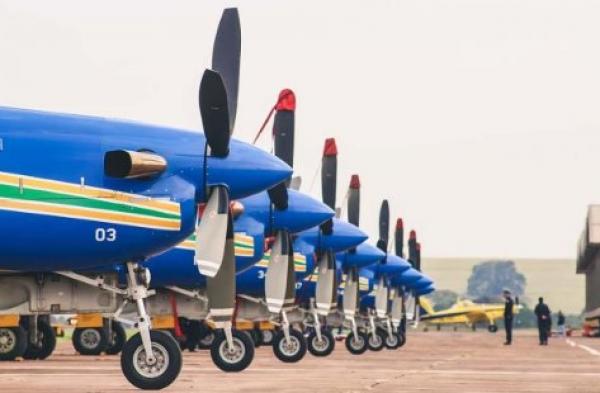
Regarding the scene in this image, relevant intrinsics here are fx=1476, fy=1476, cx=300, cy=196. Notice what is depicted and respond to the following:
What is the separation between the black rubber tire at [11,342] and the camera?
2612 cm

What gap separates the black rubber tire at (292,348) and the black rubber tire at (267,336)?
44.3ft

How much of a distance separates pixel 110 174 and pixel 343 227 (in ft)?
53.3

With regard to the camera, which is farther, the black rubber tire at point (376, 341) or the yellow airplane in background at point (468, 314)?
the yellow airplane in background at point (468, 314)

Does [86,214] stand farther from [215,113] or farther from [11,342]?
[11,342]

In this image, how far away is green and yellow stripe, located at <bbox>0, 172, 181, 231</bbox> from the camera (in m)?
16.2

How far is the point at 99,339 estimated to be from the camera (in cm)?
3061

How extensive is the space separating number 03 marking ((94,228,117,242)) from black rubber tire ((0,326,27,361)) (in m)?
9.98

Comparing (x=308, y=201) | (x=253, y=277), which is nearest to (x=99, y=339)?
(x=253, y=277)

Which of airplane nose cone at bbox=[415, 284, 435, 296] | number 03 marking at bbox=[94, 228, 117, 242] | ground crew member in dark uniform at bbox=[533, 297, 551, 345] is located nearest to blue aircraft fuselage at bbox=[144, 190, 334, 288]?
number 03 marking at bbox=[94, 228, 117, 242]

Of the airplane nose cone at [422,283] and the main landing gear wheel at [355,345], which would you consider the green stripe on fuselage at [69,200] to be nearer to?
the main landing gear wheel at [355,345]

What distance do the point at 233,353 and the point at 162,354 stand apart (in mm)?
5933

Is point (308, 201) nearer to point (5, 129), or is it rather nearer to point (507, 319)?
point (5, 129)

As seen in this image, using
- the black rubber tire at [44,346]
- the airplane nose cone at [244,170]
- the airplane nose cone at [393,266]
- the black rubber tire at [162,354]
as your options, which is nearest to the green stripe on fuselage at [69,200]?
the airplane nose cone at [244,170]

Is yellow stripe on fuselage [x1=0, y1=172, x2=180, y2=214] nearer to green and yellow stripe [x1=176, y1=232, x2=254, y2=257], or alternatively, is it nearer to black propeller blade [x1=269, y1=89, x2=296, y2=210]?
green and yellow stripe [x1=176, y1=232, x2=254, y2=257]
